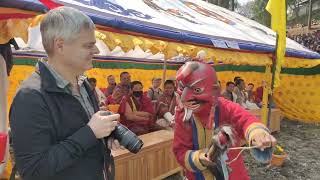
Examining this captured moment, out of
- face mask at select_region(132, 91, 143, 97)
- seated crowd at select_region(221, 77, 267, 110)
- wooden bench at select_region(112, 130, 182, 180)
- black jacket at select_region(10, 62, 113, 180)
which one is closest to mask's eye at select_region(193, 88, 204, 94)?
black jacket at select_region(10, 62, 113, 180)

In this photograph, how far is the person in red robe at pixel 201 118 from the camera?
2020 mm

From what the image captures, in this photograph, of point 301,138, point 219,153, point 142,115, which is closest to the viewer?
point 219,153

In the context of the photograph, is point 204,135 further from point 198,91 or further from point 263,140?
point 263,140

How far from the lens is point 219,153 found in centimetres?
177

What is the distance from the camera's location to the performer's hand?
169 cm

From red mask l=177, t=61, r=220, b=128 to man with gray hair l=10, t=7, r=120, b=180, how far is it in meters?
0.78

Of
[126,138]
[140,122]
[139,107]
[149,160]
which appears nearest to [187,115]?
[126,138]

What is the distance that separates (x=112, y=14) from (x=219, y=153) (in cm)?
234

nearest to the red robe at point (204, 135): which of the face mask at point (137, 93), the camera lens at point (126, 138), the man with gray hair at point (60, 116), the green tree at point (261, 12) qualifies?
the camera lens at point (126, 138)

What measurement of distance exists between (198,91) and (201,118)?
164mm

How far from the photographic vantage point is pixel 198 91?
2031 mm

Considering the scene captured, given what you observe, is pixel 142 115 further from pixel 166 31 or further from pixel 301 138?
pixel 301 138

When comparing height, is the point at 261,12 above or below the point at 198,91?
above

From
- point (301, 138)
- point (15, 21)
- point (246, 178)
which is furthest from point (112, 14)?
point (301, 138)
